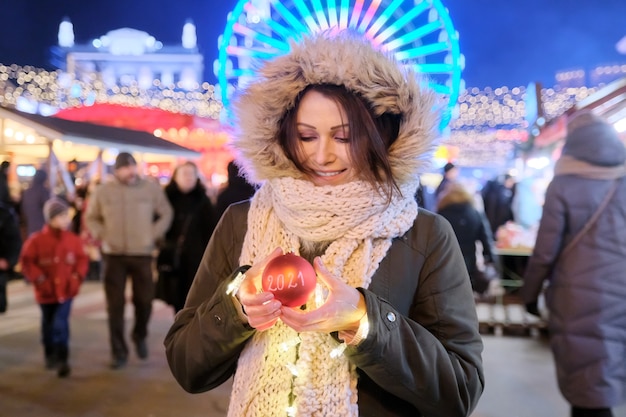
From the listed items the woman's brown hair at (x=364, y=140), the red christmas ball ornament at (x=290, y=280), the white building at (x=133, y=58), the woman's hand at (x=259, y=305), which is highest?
the white building at (x=133, y=58)

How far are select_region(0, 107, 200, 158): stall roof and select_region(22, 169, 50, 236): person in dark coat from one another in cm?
70

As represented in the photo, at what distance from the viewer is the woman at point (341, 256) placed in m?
1.05

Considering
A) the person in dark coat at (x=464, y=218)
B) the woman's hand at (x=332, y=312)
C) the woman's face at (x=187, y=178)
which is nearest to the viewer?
the woman's hand at (x=332, y=312)

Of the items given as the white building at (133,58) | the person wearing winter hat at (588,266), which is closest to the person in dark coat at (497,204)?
the person wearing winter hat at (588,266)

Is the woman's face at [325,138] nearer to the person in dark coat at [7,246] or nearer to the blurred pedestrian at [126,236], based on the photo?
the person in dark coat at [7,246]

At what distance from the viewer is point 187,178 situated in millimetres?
4535

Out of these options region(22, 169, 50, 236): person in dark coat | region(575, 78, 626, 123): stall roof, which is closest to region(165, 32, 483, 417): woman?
region(575, 78, 626, 123): stall roof

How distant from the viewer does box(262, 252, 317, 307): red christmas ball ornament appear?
0.92 m

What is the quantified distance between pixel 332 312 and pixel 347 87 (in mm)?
530

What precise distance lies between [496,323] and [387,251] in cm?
457

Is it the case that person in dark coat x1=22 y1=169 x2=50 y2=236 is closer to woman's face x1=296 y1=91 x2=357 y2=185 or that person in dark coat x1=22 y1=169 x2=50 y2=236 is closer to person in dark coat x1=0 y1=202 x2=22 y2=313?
person in dark coat x1=0 y1=202 x2=22 y2=313

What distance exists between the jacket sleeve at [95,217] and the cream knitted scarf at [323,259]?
3.45 metres

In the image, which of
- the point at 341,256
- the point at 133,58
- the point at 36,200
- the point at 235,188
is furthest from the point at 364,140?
the point at 133,58

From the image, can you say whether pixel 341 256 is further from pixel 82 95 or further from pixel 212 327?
pixel 82 95
